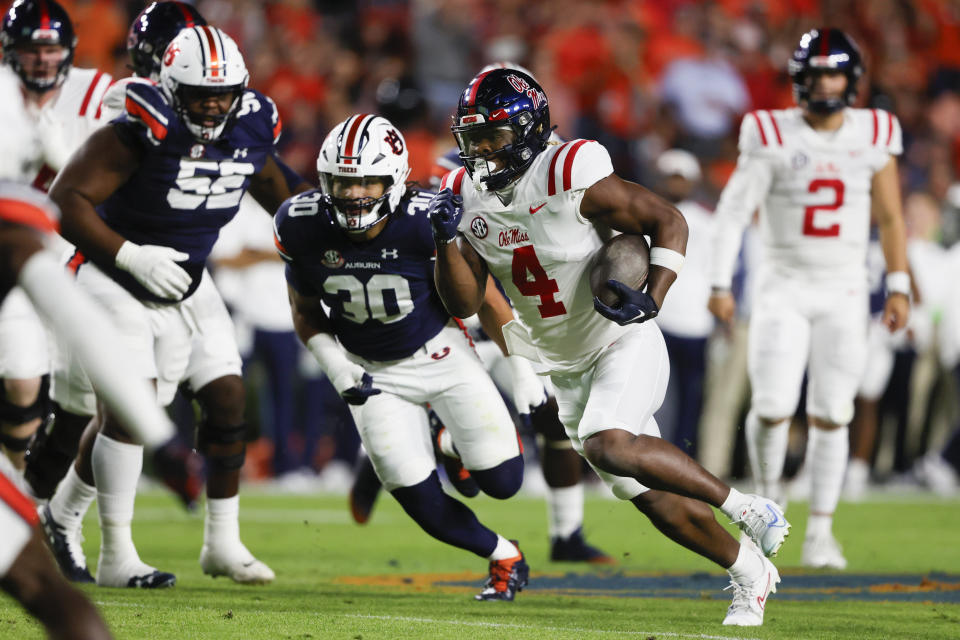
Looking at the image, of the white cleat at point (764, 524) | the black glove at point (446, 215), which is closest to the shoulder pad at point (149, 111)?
the black glove at point (446, 215)

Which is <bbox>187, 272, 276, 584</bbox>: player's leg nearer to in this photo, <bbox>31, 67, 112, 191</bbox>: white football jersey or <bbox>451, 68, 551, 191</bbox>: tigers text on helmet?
<bbox>31, 67, 112, 191</bbox>: white football jersey

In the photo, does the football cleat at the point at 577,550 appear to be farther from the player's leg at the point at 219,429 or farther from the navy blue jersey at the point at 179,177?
the navy blue jersey at the point at 179,177

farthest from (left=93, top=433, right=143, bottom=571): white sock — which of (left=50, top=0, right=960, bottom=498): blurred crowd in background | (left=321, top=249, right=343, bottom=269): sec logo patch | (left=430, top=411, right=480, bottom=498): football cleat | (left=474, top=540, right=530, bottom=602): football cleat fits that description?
(left=50, top=0, right=960, bottom=498): blurred crowd in background

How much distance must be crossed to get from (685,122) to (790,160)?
5.25m

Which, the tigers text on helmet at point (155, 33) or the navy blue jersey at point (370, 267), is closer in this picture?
the navy blue jersey at point (370, 267)

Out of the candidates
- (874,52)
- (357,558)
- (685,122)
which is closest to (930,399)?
(685,122)

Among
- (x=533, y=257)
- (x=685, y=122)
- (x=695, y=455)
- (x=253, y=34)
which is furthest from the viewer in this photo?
(x=253, y=34)

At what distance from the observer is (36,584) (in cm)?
266

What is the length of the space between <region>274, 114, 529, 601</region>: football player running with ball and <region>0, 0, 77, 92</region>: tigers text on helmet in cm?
145

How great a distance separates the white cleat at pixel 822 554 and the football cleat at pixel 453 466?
1716mm

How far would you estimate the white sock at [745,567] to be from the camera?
14.4ft

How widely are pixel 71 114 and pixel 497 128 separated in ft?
7.71

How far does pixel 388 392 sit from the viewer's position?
17.0ft

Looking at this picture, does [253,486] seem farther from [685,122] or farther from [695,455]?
[685,122]
